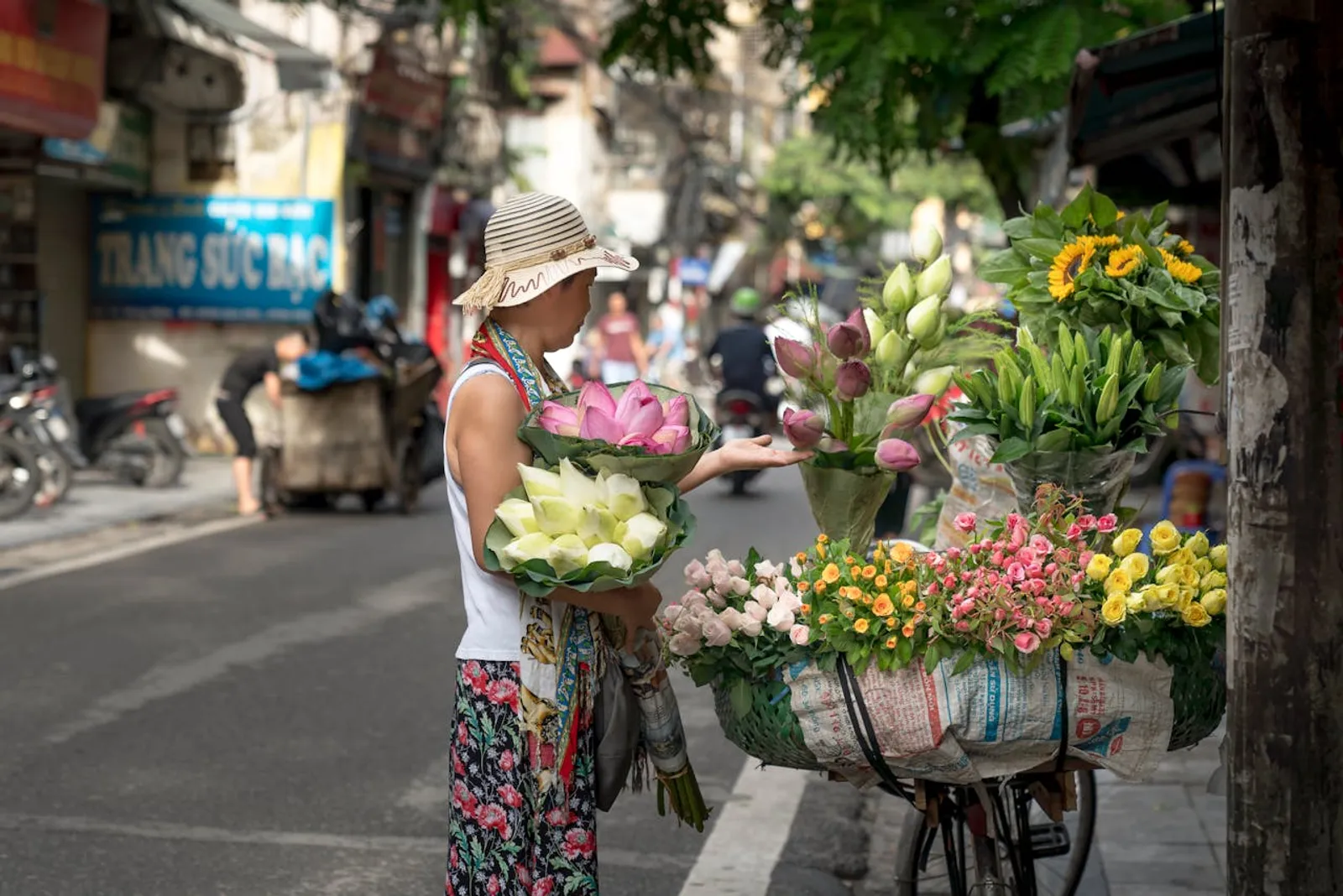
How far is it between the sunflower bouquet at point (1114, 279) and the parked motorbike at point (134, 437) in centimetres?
1303

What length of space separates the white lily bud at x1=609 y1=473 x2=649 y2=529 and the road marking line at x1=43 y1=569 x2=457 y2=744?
457 cm

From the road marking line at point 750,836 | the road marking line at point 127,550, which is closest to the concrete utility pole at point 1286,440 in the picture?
the road marking line at point 750,836

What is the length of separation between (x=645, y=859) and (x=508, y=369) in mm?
2708

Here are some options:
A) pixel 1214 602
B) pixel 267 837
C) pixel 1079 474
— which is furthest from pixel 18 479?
pixel 1214 602

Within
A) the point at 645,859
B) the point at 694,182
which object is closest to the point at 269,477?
the point at 645,859

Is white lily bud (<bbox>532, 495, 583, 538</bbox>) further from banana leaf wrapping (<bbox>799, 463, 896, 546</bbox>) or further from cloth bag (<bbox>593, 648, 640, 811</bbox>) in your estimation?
banana leaf wrapping (<bbox>799, 463, 896, 546</bbox>)

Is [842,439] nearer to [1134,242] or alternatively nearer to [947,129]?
[1134,242]

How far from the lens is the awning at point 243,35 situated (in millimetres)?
17734

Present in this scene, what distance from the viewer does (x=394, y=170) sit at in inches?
1011

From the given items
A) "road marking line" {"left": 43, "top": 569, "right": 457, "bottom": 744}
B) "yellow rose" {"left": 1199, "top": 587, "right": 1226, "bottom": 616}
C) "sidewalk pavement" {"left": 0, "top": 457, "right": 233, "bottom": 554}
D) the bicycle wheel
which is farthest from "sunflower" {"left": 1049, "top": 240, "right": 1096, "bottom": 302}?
"sidewalk pavement" {"left": 0, "top": 457, "right": 233, "bottom": 554}

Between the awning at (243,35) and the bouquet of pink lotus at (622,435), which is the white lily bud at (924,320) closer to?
the bouquet of pink lotus at (622,435)

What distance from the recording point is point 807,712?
3.50m

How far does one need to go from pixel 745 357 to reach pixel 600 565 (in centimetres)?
1516

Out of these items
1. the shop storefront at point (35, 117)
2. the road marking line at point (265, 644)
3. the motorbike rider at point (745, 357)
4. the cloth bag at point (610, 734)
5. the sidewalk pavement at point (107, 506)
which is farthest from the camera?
the motorbike rider at point (745, 357)
